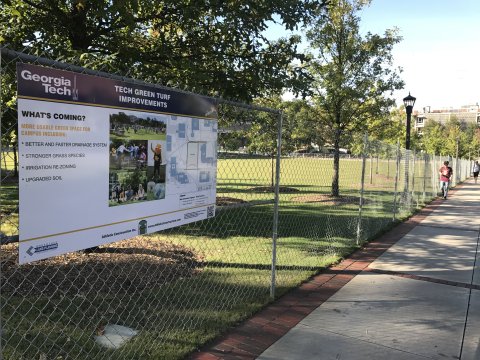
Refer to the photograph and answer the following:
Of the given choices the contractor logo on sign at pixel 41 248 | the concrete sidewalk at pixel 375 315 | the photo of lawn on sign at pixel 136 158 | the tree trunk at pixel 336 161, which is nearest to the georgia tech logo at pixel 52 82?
the photo of lawn on sign at pixel 136 158

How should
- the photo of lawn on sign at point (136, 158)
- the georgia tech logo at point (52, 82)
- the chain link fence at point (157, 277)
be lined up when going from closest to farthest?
1. the georgia tech logo at point (52, 82)
2. the photo of lawn on sign at point (136, 158)
3. the chain link fence at point (157, 277)

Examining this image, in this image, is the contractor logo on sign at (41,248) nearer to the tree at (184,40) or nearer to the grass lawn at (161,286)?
the grass lawn at (161,286)

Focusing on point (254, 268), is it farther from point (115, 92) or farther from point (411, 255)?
point (115, 92)

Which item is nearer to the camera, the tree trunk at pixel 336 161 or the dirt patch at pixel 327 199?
the dirt patch at pixel 327 199

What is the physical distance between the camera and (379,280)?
19.7 feet

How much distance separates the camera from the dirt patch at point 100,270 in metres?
4.88

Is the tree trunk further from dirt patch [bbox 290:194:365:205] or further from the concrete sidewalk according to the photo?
the concrete sidewalk

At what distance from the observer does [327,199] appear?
14.3m

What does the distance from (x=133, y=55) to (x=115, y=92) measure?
310 centimetres

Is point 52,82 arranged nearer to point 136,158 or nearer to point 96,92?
point 96,92

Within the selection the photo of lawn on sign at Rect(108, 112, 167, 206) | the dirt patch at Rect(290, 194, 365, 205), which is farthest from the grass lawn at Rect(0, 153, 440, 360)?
the dirt patch at Rect(290, 194, 365, 205)

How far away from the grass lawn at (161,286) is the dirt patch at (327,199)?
A: 4490 mm

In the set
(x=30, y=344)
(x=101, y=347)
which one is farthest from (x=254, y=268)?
(x=30, y=344)

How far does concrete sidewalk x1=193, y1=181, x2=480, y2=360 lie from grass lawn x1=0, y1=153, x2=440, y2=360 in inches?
10.8
